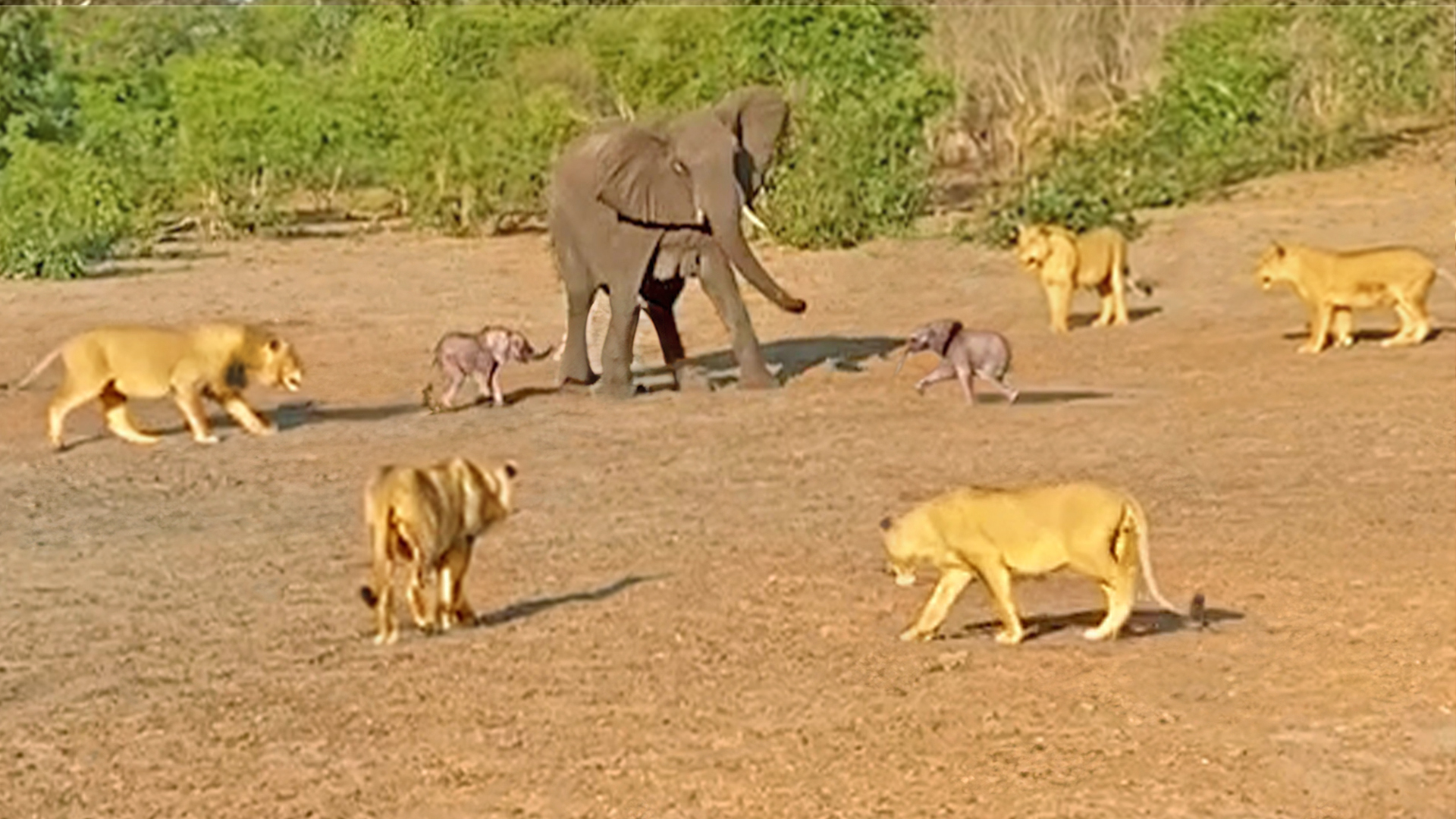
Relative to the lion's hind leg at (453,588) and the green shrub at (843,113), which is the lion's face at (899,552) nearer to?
the lion's hind leg at (453,588)

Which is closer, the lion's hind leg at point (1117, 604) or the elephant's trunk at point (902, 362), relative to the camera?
the lion's hind leg at point (1117, 604)

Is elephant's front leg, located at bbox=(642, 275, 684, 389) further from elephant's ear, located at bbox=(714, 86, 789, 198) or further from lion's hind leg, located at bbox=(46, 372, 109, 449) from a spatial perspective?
lion's hind leg, located at bbox=(46, 372, 109, 449)

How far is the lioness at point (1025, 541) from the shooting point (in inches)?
342

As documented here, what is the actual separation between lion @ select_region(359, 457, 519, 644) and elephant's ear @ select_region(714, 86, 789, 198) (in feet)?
26.8

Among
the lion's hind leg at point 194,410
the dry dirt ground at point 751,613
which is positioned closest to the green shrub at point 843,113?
the dry dirt ground at point 751,613

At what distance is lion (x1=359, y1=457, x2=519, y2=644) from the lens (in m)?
8.84

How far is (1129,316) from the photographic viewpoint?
21922 millimetres

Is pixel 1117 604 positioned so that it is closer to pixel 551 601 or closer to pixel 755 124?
pixel 551 601

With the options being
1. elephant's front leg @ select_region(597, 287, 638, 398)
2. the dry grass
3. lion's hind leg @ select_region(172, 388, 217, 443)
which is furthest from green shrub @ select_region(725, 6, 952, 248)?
lion's hind leg @ select_region(172, 388, 217, 443)

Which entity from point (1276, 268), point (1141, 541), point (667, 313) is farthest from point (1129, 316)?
point (1141, 541)

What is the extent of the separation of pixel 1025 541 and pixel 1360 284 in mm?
10202

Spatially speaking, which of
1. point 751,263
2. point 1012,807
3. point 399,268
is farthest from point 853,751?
point 399,268

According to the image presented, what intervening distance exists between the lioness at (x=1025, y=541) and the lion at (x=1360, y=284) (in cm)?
978

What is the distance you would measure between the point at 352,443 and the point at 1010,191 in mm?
18326
